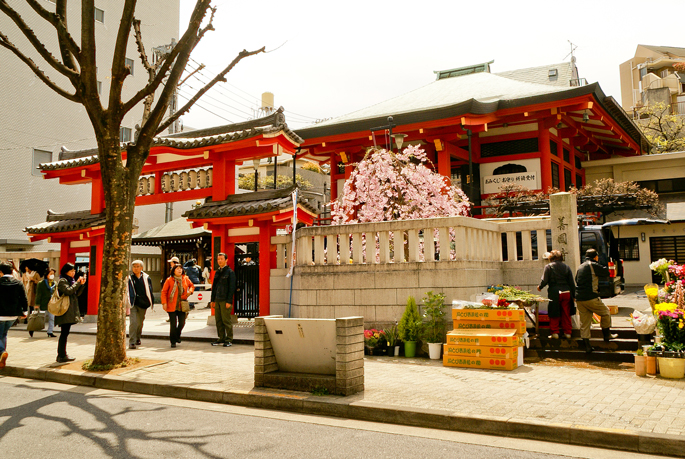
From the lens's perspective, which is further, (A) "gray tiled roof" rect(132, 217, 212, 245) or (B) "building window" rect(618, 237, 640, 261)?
(A) "gray tiled roof" rect(132, 217, 212, 245)

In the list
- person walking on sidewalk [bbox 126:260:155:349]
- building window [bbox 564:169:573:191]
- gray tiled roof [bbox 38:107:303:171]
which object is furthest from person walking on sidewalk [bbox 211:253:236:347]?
building window [bbox 564:169:573:191]

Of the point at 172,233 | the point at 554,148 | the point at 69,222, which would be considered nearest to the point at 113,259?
the point at 69,222

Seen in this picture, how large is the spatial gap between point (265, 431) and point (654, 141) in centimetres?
4009

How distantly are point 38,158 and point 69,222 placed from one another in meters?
12.4

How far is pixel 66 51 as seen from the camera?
9.57 meters

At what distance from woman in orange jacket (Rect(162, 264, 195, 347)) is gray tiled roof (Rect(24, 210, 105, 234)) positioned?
6110mm

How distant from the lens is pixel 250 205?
13977 millimetres

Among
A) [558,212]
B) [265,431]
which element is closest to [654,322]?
[558,212]

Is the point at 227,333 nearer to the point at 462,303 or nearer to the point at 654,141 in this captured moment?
the point at 462,303

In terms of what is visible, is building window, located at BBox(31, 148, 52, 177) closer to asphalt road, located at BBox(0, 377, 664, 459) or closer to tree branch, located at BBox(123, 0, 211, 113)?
tree branch, located at BBox(123, 0, 211, 113)

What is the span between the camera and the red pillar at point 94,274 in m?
17.4

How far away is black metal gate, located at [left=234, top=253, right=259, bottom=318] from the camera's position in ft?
48.3

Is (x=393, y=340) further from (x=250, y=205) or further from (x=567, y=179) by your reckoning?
(x=567, y=179)

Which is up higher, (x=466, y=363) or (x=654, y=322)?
(x=654, y=322)
